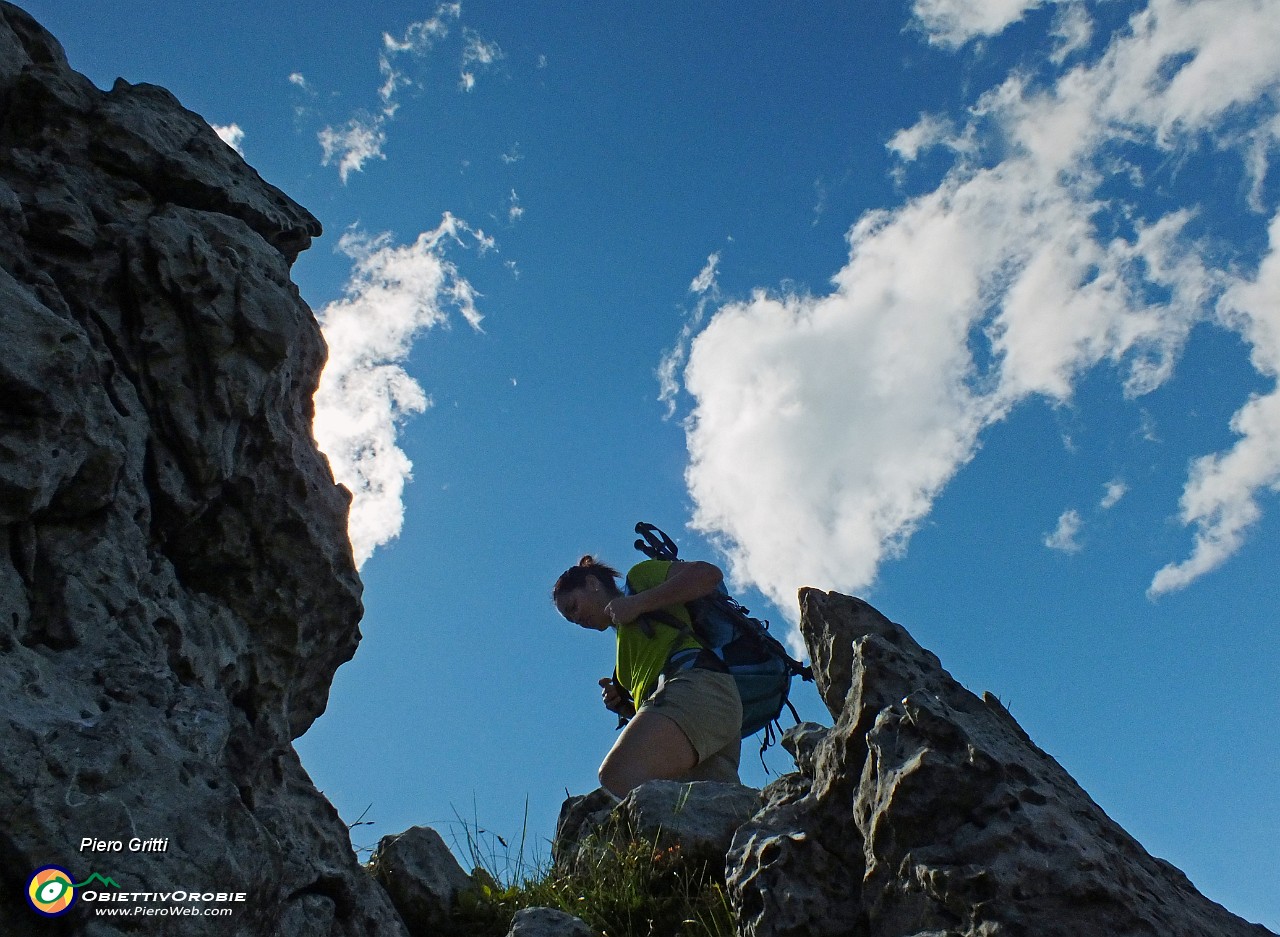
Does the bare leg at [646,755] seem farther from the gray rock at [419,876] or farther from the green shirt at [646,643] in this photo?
the gray rock at [419,876]

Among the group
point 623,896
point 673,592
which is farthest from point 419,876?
point 673,592

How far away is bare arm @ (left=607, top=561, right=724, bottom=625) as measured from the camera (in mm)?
8008

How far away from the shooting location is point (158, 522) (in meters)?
5.27

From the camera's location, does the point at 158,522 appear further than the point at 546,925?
Yes

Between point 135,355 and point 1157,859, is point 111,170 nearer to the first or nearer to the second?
point 135,355

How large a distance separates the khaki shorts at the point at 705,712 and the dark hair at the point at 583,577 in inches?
54.8

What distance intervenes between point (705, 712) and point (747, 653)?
1.01 m

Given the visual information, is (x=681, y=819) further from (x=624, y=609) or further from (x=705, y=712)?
(x=624, y=609)

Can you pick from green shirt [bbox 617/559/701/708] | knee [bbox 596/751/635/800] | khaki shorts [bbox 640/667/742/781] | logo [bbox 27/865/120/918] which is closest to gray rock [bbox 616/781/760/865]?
knee [bbox 596/751/635/800]

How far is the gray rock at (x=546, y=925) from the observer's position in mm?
4664

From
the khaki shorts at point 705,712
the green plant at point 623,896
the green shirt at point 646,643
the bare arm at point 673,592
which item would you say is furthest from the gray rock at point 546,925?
the bare arm at point 673,592

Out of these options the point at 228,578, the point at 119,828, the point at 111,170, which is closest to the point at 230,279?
the point at 111,170

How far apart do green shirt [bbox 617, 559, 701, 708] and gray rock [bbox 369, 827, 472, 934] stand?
2468 mm

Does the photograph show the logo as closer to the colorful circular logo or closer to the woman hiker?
the colorful circular logo
